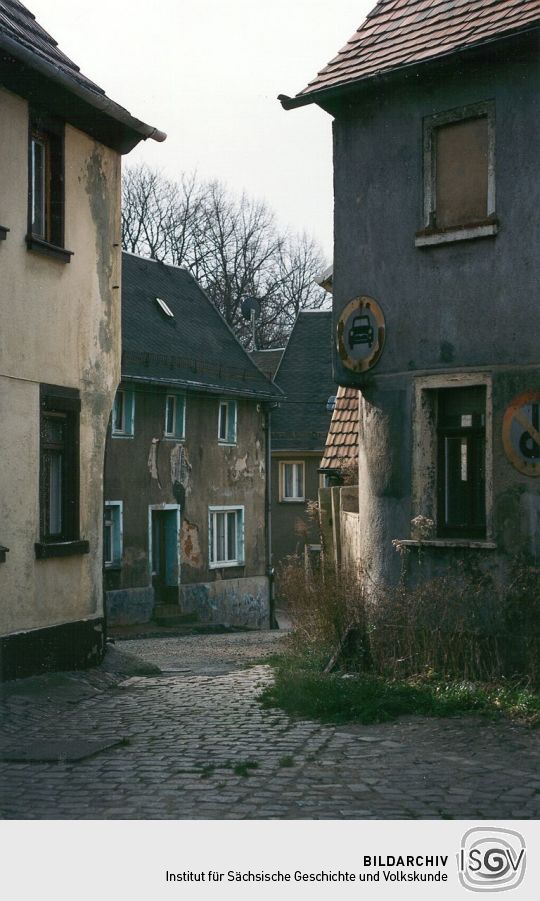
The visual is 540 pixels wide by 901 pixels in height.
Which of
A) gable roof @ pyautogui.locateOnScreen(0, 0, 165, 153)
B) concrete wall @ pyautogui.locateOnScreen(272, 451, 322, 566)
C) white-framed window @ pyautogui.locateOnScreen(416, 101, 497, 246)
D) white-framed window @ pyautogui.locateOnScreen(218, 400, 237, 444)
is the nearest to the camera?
white-framed window @ pyautogui.locateOnScreen(416, 101, 497, 246)

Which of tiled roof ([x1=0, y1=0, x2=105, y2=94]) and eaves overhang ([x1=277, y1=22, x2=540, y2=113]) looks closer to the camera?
eaves overhang ([x1=277, y1=22, x2=540, y2=113])

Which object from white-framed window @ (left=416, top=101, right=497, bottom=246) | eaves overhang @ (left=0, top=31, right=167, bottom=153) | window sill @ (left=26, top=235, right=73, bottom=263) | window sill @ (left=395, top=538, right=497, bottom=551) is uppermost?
eaves overhang @ (left=0, top=31, right=167, bottom=153)

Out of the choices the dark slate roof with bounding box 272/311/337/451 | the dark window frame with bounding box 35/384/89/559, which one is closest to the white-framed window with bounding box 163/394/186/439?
the dark slate roof with bounding box 272/311/337/451

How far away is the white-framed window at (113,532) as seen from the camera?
27.5 metres

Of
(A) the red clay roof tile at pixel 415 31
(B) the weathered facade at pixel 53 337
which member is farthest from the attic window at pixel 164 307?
(A) the red clay roof tile at pixel 415 31

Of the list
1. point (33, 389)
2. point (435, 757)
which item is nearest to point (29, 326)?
point (33, 389)

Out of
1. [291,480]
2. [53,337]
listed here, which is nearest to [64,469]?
[53,337]

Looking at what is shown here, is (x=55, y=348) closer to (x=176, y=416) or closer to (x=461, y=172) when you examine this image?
(x=461, y=172)

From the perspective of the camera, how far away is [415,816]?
7.00 m

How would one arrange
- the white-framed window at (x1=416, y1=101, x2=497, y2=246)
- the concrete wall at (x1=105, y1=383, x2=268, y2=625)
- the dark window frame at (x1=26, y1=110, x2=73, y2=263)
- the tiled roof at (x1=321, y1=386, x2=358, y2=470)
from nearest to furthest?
the white-framed window at (x1=416, y1=101, x2=497, y2=246), the dark window frame at (x1=26, y1=110, x2=73, y2=263), the tiled roof at (x1=321, y1=386, x2=358, y2=470), the concrete wall at (x1=105, y1=383, x2=268, y2=625)

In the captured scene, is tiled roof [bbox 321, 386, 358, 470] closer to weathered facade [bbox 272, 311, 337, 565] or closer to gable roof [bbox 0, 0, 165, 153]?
gable roof [bbox 0, 0, 165, 153]

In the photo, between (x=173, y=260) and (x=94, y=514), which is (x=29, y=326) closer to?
(x=94, y=514)
